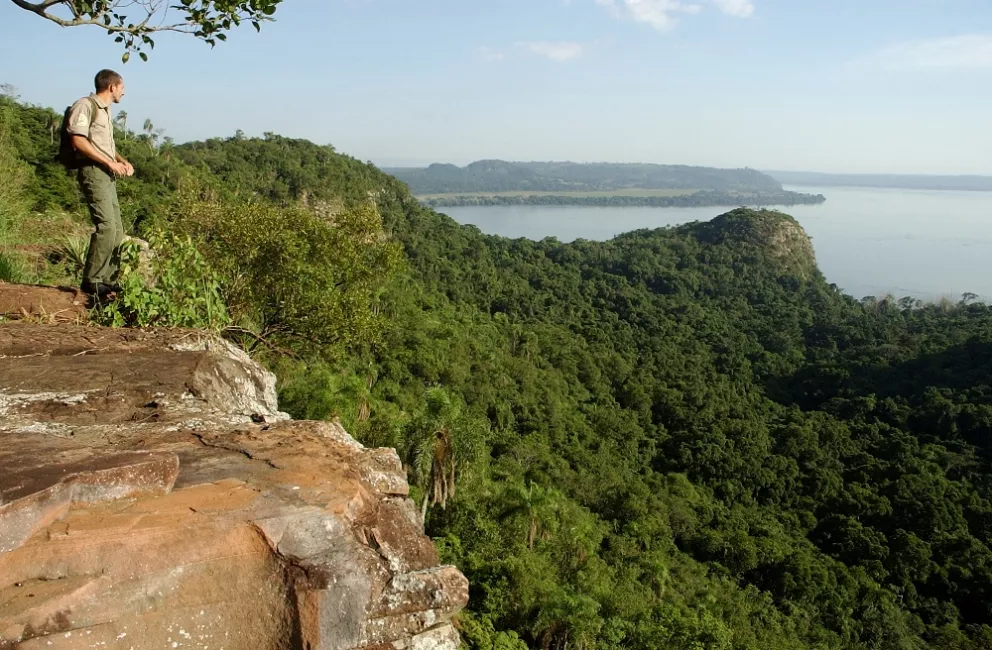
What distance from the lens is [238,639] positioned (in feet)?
6.16

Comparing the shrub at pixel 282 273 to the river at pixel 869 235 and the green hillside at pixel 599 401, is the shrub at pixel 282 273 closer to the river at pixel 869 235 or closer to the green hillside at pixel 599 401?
the green hillside at pixel 599 401

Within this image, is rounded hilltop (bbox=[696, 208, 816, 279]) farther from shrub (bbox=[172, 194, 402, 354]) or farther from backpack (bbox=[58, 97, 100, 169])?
backpack (bbox=[58, 97, 100, 169])

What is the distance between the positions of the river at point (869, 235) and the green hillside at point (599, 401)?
100 ft

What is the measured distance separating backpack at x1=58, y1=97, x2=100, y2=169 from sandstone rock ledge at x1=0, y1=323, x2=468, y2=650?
6.67 feet

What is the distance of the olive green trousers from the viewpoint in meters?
4.34

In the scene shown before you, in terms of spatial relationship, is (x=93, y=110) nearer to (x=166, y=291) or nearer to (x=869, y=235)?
(x=166, y=291)

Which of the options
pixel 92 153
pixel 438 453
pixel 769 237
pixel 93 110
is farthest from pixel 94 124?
pixel 769 237

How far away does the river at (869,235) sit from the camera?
300 feet

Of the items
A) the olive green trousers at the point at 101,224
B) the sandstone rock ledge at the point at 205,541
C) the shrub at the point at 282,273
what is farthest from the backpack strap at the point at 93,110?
the shrub at the point at 282,273

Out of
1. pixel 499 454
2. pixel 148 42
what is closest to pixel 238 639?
pixel 148 42

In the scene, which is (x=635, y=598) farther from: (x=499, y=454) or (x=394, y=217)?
(x=394, y=217)

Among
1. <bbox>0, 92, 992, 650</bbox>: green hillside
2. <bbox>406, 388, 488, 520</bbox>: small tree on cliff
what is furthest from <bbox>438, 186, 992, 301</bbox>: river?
<bbox>406, 388, 488, 520</bbox>: small tree on cliff

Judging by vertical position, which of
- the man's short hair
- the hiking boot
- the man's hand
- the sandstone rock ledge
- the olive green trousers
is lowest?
the sandstone rock ledge

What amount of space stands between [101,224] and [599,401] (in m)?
38.3
